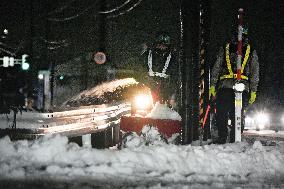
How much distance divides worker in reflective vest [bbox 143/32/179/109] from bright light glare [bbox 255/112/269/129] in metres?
5.02

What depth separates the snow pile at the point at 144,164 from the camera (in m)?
5.44

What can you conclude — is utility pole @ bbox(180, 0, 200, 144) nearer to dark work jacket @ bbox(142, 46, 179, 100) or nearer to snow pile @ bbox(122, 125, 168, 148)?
snow pile @ bbox(122, 125, 168, 148)

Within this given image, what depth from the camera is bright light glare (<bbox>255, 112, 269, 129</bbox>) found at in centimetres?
1595

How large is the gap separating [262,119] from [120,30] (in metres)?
18.4

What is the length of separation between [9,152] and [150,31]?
928 inches

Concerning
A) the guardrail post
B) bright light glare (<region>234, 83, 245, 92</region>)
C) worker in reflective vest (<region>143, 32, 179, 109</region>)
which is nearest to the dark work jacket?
worker in reflective vest (<region>143, 32, 179, 109</region>)

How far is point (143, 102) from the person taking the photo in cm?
1016

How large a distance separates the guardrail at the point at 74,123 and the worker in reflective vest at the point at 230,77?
2975 mm

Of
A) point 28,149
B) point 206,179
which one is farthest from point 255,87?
point 28,149

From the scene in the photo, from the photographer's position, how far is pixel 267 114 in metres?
16.2

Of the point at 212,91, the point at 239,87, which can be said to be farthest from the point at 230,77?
the point at 212,91

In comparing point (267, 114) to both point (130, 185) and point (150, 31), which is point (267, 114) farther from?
point (150, 31)

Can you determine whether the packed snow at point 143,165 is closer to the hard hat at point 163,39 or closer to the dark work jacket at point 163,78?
the dark work jacket at point 163,78

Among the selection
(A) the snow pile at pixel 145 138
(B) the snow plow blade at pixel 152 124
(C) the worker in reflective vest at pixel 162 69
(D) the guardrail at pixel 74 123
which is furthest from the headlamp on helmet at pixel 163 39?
(A) the snow pile at pixel 145 138
